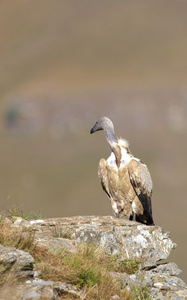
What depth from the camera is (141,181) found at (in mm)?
13234

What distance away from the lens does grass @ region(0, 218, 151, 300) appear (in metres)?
8.16

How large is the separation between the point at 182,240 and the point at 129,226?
6830cm

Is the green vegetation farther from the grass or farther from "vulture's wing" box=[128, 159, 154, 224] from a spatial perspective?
Result: "vulture's wing" box=[128, 159, 154, 224]

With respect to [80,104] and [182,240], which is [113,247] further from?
[80,104]

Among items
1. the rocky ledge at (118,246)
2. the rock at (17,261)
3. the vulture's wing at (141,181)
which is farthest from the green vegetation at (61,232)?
the vulture's wing at (141,181)

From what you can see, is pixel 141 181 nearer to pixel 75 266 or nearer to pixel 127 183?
pixel 127 183

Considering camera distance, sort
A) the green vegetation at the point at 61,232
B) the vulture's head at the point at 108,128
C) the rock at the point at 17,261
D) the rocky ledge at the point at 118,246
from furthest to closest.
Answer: the vulture's head at the point at 108,128 → the green vegetation at the point at 61,232 → the rocky ledge at the point at 118,246 → the rock at the point at 17,261

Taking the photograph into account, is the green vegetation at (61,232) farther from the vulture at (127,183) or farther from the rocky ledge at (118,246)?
the vulture at (127,183)

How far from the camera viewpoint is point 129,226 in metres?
11.3

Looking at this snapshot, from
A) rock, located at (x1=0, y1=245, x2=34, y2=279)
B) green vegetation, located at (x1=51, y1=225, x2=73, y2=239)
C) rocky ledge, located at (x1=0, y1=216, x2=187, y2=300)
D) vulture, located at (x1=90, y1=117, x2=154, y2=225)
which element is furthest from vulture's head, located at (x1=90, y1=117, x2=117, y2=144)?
rock, located at (x1=0, y1=245, x2=34, y2=279)

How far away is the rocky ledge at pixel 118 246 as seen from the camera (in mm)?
8023

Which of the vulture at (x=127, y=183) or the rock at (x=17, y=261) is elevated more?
the vulture at (x=127, y=183)

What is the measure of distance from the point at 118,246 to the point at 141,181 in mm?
2864

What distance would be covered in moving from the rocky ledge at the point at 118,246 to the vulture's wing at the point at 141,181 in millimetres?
1791
